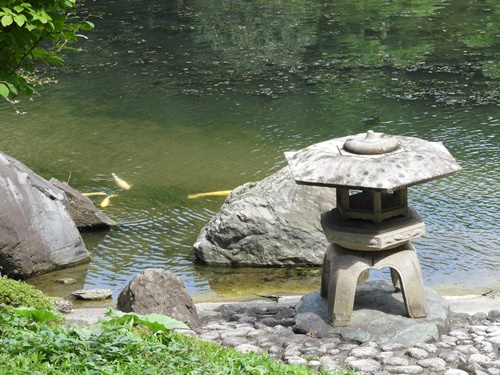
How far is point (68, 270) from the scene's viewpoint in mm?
9961

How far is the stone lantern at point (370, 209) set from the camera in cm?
676

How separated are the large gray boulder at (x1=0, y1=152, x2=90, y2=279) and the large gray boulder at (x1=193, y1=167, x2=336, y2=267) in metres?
1.56

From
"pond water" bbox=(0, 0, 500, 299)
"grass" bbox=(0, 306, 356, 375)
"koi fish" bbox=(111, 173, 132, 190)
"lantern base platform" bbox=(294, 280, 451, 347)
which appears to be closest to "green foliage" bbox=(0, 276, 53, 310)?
"grass" bbox=(0, 306, 356, 375)

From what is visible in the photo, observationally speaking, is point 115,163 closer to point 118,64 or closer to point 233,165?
point 233,165

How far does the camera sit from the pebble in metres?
6.23

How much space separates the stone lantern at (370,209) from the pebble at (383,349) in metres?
0.40

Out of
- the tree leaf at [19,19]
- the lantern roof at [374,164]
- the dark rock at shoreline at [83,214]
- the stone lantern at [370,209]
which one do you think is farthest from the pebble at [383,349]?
the dark rock at shoreline at [83,214]

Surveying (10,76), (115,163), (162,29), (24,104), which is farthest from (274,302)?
(162,29)

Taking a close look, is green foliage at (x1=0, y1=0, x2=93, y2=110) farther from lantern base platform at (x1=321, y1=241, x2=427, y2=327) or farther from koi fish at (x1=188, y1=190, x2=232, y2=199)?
koi fish at (x1=188, y1=190, x2=232, y2=199)

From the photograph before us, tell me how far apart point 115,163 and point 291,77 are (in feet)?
19.1

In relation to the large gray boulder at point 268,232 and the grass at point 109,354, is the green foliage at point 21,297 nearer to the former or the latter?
the grass at point 109,354

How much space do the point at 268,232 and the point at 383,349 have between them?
3.25 metres

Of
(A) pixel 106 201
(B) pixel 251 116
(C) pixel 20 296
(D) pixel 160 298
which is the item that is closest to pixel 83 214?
(A) pixel 106 201

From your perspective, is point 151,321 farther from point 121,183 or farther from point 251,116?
point 251,116
